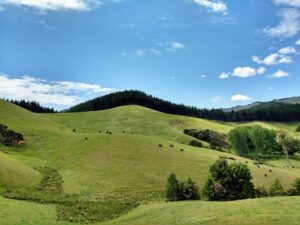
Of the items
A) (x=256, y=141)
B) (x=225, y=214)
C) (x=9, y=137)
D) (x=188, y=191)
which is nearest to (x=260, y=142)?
(x=256, y=141)

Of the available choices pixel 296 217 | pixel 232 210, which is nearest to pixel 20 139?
pixel 232 210

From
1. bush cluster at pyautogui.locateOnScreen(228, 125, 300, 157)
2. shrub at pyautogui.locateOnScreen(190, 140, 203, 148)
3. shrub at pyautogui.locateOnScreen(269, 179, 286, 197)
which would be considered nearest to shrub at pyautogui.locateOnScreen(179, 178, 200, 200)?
shrub at pyautogui.locateOnScreen(269, 179, 286, 197)

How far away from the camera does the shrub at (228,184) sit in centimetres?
6644

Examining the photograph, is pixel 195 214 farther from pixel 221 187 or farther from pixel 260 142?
pixel 260 142

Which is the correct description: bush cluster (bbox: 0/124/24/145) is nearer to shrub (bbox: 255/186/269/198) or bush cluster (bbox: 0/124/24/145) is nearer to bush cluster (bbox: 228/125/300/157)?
shrub (bbox: 255/186/269/198)

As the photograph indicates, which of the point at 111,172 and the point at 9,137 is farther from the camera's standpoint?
the point at 9,137

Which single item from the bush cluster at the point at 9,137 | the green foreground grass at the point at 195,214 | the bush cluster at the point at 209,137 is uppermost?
the bush cluster at the point at 209,137

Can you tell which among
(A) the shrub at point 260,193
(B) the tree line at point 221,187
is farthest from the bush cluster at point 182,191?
(A) the shrub at point 260,193

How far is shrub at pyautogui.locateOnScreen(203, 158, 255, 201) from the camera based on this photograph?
6644 cm

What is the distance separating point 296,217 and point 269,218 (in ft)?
9.36

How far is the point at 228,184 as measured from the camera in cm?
6794

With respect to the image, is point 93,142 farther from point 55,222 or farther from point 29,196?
point 55,222

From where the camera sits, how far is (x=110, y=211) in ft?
189

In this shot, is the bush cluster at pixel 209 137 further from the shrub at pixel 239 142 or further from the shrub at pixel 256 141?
the shrub at pixel 239 142
